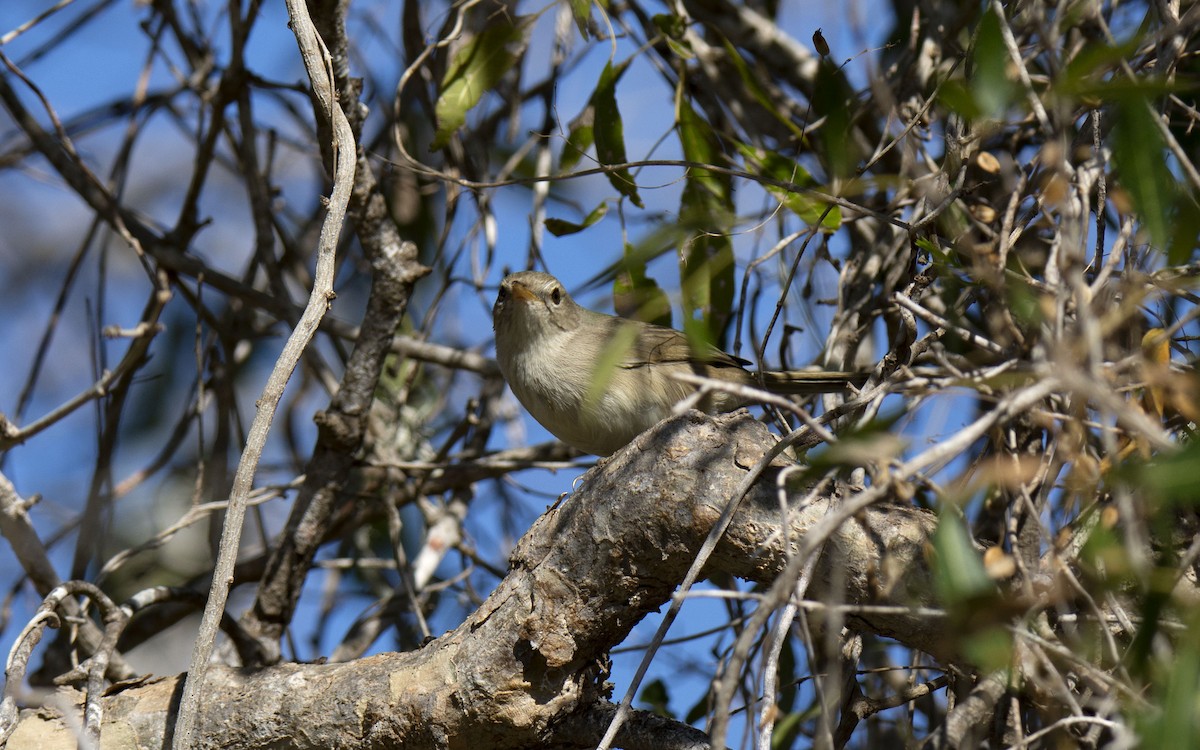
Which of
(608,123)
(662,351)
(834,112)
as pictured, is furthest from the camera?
(662,351)

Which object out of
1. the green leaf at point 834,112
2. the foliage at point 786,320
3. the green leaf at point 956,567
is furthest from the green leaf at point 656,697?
the green leaf at point 956,567

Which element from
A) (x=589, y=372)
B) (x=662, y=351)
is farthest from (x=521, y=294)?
(x=662, y=351)

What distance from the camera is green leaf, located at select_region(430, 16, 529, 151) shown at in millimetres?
3633

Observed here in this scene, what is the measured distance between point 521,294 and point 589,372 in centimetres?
45

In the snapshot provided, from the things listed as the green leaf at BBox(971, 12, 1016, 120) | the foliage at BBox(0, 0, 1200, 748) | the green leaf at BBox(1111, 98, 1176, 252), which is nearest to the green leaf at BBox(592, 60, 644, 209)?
the foliage at BBox(0, 0, 1200, 748)

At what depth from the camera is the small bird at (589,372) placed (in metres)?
3.75

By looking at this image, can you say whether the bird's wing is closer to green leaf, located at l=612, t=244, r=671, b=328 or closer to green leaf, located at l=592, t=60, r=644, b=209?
green leaf, located at l=612, t=244, r=671, b=328

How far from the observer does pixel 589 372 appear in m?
3.86

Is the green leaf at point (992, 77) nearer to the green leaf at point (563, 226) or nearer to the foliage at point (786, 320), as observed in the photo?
the foliage at point (786, 320)

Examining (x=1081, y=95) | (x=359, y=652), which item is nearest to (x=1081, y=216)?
(x=1081, y=95)

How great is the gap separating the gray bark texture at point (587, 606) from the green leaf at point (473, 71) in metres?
1.56

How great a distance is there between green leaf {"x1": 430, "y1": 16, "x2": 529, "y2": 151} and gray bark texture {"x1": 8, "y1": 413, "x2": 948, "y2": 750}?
1.56 meters

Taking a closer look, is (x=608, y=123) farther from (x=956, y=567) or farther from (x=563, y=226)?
(x=956, y=567)

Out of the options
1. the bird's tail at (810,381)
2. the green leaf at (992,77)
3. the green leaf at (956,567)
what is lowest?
the green leaf at (956,567)
